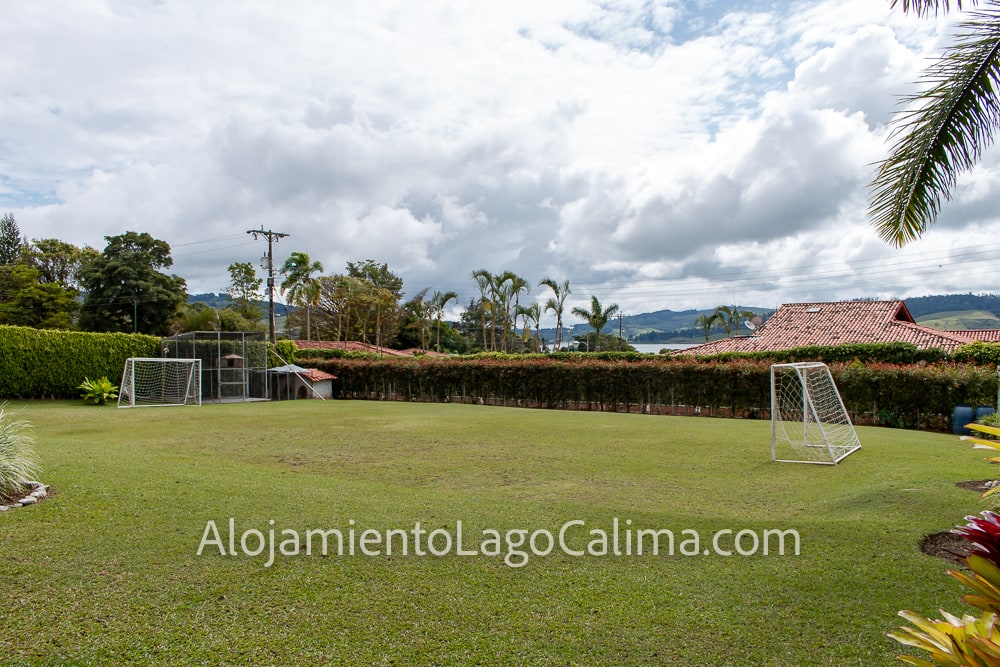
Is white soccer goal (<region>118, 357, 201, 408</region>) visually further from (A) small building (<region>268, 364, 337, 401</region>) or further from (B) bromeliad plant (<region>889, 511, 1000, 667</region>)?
(B) bromeliad plant (<region>889, 511, 1000, 667</region>)

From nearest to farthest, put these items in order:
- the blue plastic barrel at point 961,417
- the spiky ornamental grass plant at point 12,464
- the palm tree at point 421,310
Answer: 1. the spiky ornamental grass plant at point 12,464
2. the blue plastic barrel at point 961,417
3. the palm tree at point 421,310

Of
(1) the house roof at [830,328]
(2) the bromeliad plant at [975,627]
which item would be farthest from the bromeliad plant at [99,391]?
(2) the bromeliad plant at [975,627]

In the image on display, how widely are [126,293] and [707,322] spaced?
48.5 metres

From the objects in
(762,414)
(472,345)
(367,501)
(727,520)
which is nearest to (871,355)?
(762,414)

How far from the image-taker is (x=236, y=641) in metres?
3.26

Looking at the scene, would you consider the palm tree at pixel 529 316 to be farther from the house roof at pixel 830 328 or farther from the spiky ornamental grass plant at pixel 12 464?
the spiky ornamental grass plant at pixel 12 464

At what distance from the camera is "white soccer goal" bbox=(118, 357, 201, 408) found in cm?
2314

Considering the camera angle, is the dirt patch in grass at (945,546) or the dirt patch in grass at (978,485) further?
the dirt patch in grass at (978,485)

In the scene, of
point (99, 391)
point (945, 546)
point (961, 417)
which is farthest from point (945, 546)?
point (99, 391)

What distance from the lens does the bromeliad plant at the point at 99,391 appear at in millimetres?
21750

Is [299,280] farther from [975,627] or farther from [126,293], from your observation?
[975,627]

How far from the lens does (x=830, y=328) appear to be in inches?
1174

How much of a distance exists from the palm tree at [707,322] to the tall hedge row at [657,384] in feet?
133

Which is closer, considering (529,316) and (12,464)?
(12,464)
